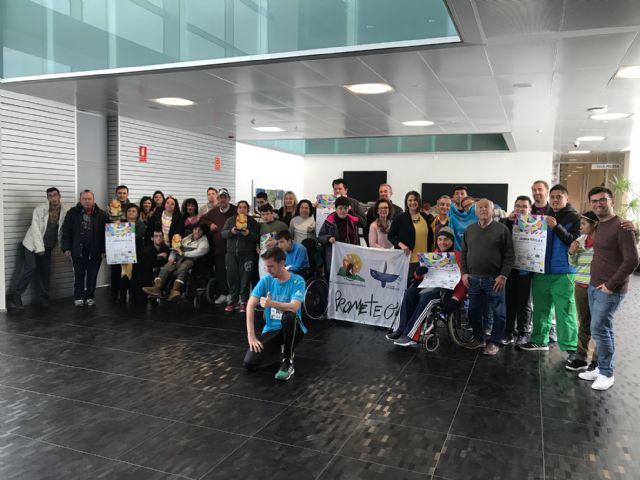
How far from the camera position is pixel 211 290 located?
838cm

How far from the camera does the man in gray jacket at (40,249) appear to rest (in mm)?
7738

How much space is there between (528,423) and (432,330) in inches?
79.0

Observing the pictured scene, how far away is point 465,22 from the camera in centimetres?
479

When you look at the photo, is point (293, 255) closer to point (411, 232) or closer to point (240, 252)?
point (240, 252)

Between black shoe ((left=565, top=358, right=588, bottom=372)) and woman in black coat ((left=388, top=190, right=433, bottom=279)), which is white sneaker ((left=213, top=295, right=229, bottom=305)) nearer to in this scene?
woman in black coat ((left=388, top=190, right=433, bottom=279))

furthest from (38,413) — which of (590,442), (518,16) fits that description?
(518,16)

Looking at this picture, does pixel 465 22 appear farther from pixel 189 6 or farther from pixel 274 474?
pixel 274 474

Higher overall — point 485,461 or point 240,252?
point 240,252

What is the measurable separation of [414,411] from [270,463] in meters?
1.36

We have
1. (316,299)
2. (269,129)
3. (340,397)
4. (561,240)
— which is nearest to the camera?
(340,397)

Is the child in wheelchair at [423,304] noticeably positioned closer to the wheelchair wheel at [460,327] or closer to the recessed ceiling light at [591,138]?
the wheelchair wheel at [460,327]

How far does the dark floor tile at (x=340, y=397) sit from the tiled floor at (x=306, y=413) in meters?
0.02

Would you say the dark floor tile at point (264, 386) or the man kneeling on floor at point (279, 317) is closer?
the dark floor tile at point (264, 386)

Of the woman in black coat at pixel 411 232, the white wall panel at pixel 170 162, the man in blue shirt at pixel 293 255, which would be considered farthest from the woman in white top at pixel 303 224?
the white wall panel at pixel 170 162
